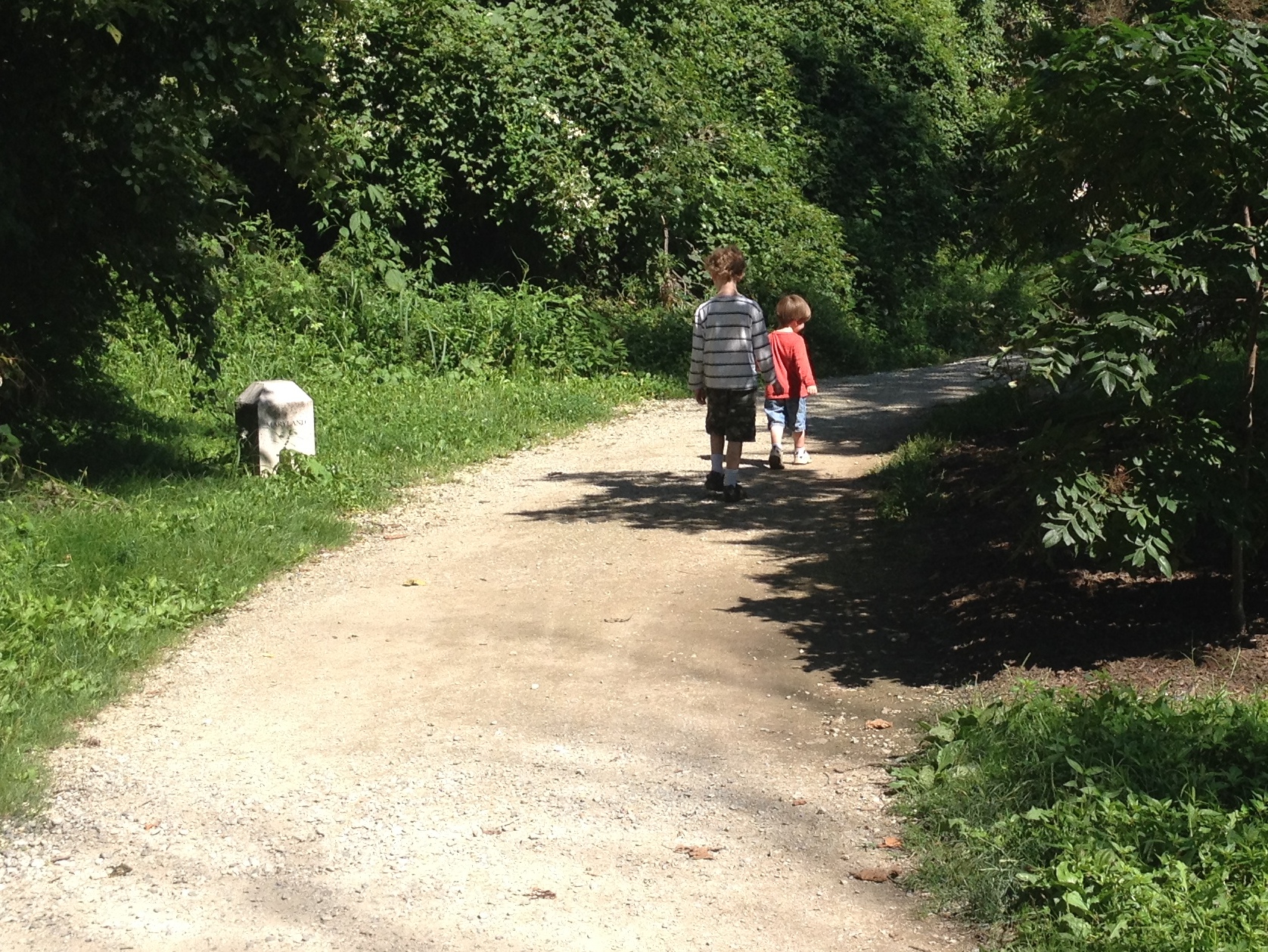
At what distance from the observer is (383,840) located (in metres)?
4.82

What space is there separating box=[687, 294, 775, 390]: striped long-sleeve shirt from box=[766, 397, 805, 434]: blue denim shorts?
4.04 ft

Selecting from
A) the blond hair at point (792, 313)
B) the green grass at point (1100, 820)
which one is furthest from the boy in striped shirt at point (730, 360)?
the green grass at point (1100, 820)

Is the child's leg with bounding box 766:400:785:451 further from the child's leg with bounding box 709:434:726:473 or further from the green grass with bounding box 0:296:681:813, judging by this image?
the green grass with bounding box 0:296:681:813

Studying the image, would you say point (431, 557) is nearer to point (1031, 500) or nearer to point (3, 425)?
point (3, 425)

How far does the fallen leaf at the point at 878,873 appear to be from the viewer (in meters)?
4.59

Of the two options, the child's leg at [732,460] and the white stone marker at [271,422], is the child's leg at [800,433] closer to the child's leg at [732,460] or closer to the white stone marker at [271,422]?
the child's leg at [732,460]

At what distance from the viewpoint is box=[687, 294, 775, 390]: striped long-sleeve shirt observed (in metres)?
9.70

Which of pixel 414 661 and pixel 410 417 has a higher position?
pixel 410 417

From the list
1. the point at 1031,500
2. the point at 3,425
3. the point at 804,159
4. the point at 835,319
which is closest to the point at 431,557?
the point at 3,425

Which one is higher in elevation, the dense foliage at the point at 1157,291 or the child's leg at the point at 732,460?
the dense foliage at the point at 1157,291

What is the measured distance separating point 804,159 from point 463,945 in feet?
63.3

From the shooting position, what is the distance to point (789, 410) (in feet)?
37.1

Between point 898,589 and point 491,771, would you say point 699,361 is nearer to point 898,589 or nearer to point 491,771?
point 898,589

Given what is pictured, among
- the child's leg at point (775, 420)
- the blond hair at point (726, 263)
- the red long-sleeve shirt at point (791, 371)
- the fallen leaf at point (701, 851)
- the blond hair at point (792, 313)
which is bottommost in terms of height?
the fallen leaf at point (701, 851)
